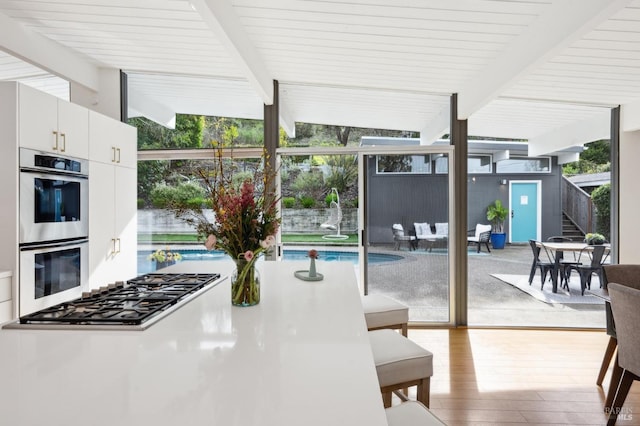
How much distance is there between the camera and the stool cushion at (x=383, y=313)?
242cm

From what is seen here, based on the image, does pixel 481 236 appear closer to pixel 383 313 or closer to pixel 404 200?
pixel 404 200

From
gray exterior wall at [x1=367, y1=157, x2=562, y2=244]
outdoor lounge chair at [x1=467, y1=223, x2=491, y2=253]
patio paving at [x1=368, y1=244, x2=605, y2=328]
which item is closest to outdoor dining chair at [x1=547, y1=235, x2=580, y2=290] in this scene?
patio paving at [x1=368, y1=244, x2=605, y2=328]

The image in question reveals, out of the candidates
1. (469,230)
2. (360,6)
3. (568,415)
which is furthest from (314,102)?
(568,415)

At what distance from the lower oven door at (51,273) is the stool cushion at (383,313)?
244 cm

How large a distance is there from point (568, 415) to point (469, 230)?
7.58ft

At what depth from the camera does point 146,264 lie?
454 cm

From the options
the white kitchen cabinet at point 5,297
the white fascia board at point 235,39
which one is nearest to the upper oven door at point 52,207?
the white kitchen cabinet at point 5,297

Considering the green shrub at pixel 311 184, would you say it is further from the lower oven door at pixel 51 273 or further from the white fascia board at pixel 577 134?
the white fascia board at pixel 577 134

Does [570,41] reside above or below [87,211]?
above

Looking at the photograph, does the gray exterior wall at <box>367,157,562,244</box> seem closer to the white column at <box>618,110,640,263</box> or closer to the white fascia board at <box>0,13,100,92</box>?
the white column at <box>618,110,640,263</box>

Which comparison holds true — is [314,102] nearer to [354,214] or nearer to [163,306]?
[354,214]

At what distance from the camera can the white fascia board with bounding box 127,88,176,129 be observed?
4469 millimetres

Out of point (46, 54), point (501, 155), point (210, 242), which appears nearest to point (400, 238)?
point (501, 155)

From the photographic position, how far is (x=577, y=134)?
444cm
